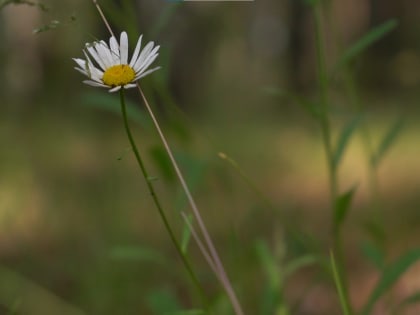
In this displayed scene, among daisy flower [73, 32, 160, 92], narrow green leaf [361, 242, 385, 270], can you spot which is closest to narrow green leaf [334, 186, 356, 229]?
narrow green leaf [361, 242, 385, 270]

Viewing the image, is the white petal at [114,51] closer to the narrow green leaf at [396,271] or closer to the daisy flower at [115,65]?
the daisy flower at [115,65]

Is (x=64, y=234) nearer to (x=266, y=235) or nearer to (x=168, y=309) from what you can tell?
(x=266, y=235)

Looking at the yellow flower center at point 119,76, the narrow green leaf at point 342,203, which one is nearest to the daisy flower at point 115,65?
the yellow flower center at point 119,76

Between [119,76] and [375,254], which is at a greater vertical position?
[119,76]

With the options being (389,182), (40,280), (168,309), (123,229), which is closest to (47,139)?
(40,280)

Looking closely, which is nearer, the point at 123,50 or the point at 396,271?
the point at 123,50

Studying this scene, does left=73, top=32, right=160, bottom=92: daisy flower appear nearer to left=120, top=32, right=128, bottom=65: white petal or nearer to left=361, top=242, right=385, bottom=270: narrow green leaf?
left=120, top=32, right=128, bottom=65: white petal

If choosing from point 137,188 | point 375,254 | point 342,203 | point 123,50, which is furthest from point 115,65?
point 137,188

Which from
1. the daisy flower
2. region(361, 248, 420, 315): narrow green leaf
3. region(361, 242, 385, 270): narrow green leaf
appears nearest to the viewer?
the daisy flower

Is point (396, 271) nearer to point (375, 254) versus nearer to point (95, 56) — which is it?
point (375, 254)
